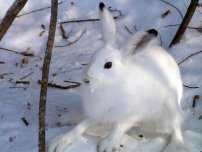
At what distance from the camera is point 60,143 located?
3.02 metres

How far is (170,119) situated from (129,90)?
456 millimetres

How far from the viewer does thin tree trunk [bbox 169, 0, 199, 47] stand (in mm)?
4297

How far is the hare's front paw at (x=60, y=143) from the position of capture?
9.86 feet

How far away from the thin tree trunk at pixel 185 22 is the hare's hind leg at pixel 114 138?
4.81ft

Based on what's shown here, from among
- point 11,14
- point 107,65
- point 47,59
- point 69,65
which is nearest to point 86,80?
point 107,65

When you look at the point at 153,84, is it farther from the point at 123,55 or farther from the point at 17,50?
the point at 17,50

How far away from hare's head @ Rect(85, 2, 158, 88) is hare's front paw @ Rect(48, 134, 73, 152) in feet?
1.26

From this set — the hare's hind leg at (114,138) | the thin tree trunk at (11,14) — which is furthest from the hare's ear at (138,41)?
the thin tree trunk at (11,14)

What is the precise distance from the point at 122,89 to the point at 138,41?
31 cm

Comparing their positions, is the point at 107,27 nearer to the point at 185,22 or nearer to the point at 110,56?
the point at 110,56

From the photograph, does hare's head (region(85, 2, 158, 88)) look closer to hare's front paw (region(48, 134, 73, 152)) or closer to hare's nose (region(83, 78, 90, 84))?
hare's nose (region(83, 78, 90, 84))

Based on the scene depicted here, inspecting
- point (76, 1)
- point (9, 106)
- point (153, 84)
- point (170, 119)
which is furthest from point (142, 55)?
point (76, 1)

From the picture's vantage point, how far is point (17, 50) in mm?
4684

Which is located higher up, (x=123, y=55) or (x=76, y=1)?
(x=123, y=55)
